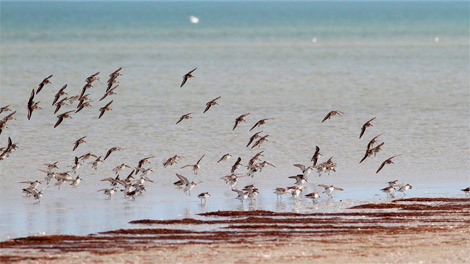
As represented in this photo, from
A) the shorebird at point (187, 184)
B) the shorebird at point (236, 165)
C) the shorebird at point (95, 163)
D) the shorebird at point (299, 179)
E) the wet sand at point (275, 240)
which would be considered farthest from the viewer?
the shorebird at point (95, 163)

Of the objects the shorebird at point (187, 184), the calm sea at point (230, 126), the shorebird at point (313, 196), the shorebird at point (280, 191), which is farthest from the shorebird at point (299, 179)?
the shorebird at point (187, 184)

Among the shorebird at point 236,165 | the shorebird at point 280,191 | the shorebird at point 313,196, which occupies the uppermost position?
the shorebird at point 236,165

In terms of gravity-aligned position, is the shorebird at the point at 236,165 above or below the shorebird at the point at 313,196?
above

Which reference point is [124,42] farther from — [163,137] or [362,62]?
[163,137]

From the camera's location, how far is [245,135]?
137 feet

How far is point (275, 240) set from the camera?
20781mm

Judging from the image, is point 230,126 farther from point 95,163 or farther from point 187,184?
point 187,184

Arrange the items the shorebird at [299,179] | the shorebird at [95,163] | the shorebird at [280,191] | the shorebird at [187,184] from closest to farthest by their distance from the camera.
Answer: the shorebird at [280,191]
the shorebird at [187,184]
the shorebird at [299,179]
the shorebird at [95,163]

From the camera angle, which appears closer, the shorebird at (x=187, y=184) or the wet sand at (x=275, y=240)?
the wet sand at (x=275, y=240)

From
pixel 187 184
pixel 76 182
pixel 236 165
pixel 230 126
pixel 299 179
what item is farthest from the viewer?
pixel 230 126

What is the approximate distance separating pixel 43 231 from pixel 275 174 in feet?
36.0

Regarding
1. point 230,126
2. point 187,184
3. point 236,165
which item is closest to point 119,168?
point 236,165

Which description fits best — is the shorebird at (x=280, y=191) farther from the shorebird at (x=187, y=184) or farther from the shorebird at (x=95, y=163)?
the shorebird at (x=95, y=163)

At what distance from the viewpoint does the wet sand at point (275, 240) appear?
1919 cm
